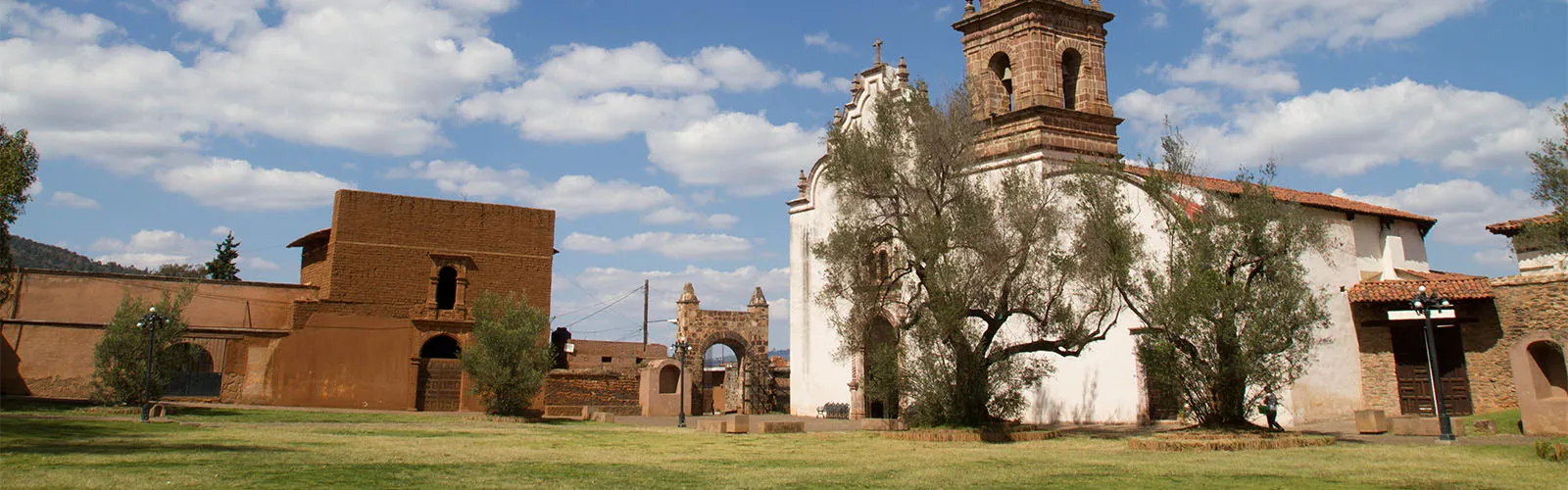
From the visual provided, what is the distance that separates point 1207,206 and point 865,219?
5.89m

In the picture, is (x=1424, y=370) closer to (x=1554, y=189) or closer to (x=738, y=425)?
(x=1554, y=189)

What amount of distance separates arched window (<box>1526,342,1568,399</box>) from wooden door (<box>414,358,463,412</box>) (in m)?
27.3

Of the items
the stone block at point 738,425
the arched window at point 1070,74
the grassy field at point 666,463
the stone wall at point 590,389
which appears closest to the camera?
the grassy field at point 666,463

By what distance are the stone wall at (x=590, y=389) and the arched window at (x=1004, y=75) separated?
14980 millimetres

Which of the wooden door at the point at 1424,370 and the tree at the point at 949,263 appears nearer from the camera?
the tree at the point at 949,263

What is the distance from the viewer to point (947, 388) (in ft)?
55.1

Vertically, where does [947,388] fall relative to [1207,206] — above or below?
below

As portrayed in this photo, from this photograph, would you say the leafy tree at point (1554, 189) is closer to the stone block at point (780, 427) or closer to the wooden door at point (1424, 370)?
the wooden door at point (1424, 370)

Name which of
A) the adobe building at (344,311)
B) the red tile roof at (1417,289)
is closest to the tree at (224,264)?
the adobe building at (344,311)

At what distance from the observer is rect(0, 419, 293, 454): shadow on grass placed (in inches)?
425

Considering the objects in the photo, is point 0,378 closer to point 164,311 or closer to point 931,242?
point 164,311

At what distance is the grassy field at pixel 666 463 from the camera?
334 inches

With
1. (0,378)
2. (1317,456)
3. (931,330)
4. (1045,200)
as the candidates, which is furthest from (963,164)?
(0,378)

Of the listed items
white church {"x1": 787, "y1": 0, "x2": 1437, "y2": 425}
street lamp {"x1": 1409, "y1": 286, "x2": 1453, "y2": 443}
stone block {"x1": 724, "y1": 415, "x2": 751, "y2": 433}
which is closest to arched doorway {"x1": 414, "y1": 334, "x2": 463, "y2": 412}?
white church {"x1": 787, "y1": 0, "x2": 1437, "y2": 425}
